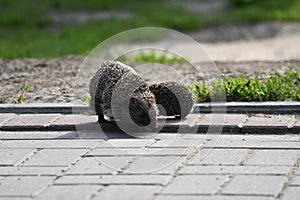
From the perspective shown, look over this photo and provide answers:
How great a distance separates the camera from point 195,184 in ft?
17.1

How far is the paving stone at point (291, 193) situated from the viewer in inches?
192

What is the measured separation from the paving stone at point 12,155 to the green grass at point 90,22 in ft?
14.5

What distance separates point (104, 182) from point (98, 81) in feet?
4.60

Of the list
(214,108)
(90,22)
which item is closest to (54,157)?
(214,108)

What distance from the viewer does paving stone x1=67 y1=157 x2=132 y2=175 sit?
5.53m

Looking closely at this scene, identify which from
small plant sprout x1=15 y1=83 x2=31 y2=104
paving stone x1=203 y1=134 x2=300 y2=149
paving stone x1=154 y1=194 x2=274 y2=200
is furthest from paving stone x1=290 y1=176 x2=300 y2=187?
small plant sprout x1=15 y1=83 x2=31 y2=104

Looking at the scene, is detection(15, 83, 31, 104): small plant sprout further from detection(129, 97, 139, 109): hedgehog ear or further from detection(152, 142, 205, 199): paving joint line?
detection(152, 142, 205, 199): paving joint line

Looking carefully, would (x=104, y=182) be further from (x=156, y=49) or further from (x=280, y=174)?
(x=156, y=49)

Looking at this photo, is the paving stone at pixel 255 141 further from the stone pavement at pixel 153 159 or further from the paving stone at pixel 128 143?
the paving stone at pixel 128 143

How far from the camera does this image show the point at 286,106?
684 cm

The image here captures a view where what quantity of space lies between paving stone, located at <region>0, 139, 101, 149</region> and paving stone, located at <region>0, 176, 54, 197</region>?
73 centimetres

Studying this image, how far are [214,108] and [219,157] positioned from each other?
1172mm

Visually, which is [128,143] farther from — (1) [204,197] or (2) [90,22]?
(2) [90,22]

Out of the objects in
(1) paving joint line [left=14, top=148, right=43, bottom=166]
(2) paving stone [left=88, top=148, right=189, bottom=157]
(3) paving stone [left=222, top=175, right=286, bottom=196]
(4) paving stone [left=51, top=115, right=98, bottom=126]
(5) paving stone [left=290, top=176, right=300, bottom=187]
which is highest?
(5) paving stone [left=290, top=176, right=300, bottom=187]
